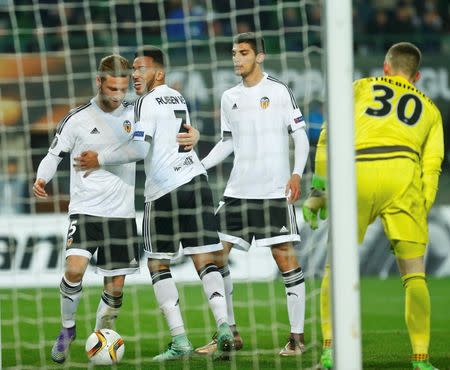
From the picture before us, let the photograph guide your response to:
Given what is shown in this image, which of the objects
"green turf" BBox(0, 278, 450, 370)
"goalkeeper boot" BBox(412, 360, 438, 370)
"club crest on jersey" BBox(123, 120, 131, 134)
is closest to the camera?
"goalkeeper boot" BBox(412, 360, 438, 370)

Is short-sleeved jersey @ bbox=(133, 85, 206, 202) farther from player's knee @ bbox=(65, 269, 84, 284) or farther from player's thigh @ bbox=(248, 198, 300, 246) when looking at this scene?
player's knee @ bbox=(65, 269, 84, 284)

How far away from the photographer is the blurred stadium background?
12.5 meters

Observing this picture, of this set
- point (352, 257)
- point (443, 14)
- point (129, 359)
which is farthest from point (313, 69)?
point (352, 257)

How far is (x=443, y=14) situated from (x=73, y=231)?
10.2 m

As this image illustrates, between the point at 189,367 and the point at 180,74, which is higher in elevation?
the point at 180,74

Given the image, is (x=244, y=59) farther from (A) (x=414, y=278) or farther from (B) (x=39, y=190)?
(A) (x=414, y=278)

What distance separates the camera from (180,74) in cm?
1355

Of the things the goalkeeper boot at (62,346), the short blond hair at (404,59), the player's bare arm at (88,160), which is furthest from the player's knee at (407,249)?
the goalkeeper boot at (62,346)

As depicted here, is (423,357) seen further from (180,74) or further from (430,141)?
(180,74)

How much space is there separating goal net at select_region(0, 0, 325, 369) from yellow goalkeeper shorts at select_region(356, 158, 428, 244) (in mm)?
1677

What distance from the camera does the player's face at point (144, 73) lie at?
7090mm

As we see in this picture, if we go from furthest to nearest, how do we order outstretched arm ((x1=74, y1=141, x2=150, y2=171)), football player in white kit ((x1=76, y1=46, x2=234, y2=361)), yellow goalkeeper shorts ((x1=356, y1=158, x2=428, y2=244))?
football player in white kit ((x1=76, y1=46, x2=234, y2=361)), outstretched arm ((x1=74, y1=141, x2=150, y2=171)), yellow goalkeeper shorts ((x1=356, y1=158, x2=428, y2=244))

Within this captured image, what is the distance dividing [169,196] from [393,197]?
165 centimetres

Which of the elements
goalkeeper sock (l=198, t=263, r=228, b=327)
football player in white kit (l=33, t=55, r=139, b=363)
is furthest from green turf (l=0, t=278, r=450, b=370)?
football player in white kit (l=33, t=55, r=139, b=363)
